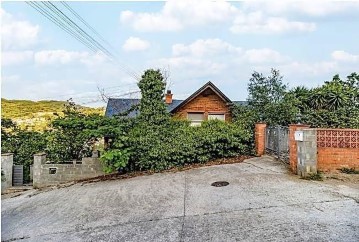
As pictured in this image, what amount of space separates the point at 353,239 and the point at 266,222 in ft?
4.90

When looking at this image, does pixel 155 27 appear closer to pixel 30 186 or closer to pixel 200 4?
pixel 200 4

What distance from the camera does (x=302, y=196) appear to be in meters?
8.02

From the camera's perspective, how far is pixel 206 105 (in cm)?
1903

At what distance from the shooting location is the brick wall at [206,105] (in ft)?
61.8

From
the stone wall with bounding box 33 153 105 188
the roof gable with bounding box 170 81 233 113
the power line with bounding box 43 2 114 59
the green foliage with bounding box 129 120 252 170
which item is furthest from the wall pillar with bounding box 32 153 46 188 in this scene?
the roof gable with bounding box 170 81 233 113

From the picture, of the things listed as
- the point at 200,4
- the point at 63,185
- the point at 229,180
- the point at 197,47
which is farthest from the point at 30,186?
the point at 197,47

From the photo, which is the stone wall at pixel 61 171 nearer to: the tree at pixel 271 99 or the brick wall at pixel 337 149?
the tree at pixel 271 99

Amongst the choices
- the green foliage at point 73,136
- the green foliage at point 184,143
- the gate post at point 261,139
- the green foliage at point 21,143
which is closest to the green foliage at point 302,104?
the gate post at point 261,139

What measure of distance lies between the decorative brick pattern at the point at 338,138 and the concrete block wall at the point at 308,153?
0.37m

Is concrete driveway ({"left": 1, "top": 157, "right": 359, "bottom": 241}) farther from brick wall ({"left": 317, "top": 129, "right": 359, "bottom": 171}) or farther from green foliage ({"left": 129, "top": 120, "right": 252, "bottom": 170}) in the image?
green foliage ({"left": 129, "top": 120, "right": 252, "bottom": 170})

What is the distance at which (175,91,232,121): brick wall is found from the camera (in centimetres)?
1884

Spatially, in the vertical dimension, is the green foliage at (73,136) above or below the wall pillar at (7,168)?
above

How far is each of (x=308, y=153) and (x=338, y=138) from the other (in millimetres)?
1089

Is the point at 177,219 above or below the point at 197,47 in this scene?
below
